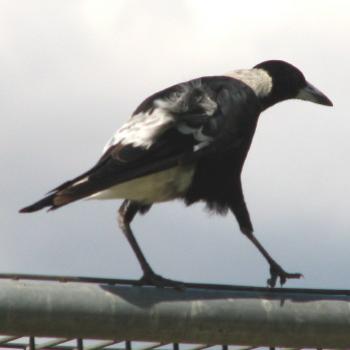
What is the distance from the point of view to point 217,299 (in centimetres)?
316

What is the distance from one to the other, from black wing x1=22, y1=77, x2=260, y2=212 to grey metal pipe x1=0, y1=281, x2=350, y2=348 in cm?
141

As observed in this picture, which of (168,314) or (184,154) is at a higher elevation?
(184,154)

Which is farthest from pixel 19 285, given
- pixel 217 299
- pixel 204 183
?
pixel 204 183

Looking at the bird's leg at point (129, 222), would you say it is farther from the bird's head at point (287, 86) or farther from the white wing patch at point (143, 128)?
the bird's head at point (287, 86)

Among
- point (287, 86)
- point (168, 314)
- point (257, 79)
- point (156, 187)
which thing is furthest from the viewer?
point (287, 86)

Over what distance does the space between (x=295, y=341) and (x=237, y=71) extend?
4135 millimetres

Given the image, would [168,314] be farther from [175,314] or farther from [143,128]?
[143,128]

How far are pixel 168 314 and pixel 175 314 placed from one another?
19mm

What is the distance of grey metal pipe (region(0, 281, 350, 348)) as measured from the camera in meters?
2.87

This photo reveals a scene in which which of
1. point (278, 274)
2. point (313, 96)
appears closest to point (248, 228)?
point (278, 274)

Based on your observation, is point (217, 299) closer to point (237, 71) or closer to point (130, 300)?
point (130, 300)

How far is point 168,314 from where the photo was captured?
304 centimetres

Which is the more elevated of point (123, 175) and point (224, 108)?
point (224, 108)

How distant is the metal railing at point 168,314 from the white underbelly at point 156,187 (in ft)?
6.71
